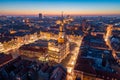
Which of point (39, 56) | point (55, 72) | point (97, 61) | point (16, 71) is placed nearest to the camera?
point (55, 72)

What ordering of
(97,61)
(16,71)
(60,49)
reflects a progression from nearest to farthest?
(16,71), (97,61), (60,49)

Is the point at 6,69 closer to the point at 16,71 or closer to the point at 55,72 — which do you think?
the point at 16,71

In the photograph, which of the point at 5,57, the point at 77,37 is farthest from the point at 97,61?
the point at 77,37

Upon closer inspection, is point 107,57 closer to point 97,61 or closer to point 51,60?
point 97,61

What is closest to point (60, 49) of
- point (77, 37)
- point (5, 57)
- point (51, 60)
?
point (51, 60)

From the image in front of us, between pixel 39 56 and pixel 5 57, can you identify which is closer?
pixel 5 57

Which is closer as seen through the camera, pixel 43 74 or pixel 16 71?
pixel 43 74

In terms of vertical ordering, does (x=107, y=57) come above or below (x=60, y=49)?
below

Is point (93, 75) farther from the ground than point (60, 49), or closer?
closer

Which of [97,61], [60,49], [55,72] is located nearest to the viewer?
[55,72]
